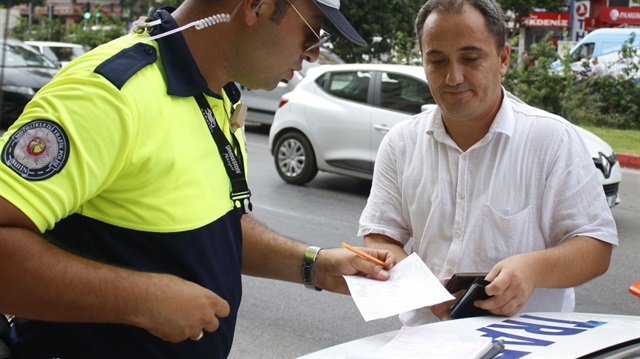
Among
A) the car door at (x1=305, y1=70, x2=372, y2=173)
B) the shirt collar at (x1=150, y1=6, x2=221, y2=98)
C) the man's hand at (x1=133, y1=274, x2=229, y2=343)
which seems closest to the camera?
the man's hand at (x1=133, y1=274, x2=229, y2=343)

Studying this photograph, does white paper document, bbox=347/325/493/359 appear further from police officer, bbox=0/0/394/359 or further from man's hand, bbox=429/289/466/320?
police officer, bbox=0/0/394/359

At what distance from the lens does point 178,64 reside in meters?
1.76

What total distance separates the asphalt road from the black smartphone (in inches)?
99.2

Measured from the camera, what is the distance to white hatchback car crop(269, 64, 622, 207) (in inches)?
343

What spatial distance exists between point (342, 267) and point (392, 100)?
262 inches

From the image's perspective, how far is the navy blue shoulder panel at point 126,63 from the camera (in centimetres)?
156

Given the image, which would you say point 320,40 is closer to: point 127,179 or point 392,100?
point 127,179

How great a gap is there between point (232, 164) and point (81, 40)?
24676mm

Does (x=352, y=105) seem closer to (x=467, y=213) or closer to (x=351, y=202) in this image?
(x=351, y=202)

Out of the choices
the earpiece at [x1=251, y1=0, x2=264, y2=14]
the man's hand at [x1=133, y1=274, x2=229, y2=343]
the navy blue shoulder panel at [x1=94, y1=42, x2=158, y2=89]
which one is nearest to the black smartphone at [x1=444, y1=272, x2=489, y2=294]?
the man's hand at [x1=133, y1=274, x2=229, y2=343]

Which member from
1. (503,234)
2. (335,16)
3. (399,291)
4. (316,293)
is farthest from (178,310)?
(316,293)

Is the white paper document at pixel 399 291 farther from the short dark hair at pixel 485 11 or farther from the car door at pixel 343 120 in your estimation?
the car door at pixel 343 120

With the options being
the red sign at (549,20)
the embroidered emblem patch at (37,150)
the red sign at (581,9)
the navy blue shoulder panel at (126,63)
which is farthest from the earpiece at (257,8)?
the red sign at (549,20)

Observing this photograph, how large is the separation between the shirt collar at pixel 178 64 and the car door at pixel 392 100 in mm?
6827
